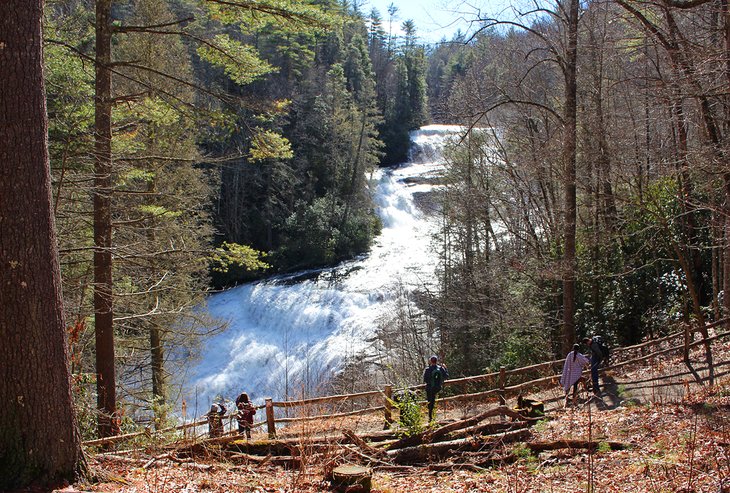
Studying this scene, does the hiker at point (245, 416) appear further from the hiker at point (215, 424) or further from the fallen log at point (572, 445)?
the fallen log at point (572, 445)

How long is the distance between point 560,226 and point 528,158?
7.73 ft

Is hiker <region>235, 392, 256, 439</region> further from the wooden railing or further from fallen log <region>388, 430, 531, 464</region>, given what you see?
fallen log <region>388, 430, 531, 464</region>

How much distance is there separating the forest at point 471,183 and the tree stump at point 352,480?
272 cm

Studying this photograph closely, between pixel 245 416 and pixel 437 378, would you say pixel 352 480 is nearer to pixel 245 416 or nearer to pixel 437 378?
pixel 437 378

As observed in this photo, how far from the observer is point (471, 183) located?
21406 mm

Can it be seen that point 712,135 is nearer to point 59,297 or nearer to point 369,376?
point 59,297

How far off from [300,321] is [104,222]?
17138 mm

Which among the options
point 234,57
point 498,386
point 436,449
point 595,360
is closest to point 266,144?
point 234,57

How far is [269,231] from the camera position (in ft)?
120

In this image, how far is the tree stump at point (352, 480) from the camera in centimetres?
603

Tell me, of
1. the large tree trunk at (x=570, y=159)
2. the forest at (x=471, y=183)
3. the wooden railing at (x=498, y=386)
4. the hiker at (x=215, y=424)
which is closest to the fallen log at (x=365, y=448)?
the wooden railing at (x=498, y=386)

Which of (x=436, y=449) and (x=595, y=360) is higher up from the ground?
(x=595, y=360)

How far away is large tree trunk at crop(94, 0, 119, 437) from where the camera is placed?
896 cm

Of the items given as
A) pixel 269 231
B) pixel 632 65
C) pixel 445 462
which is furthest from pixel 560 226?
pixel 269 231
